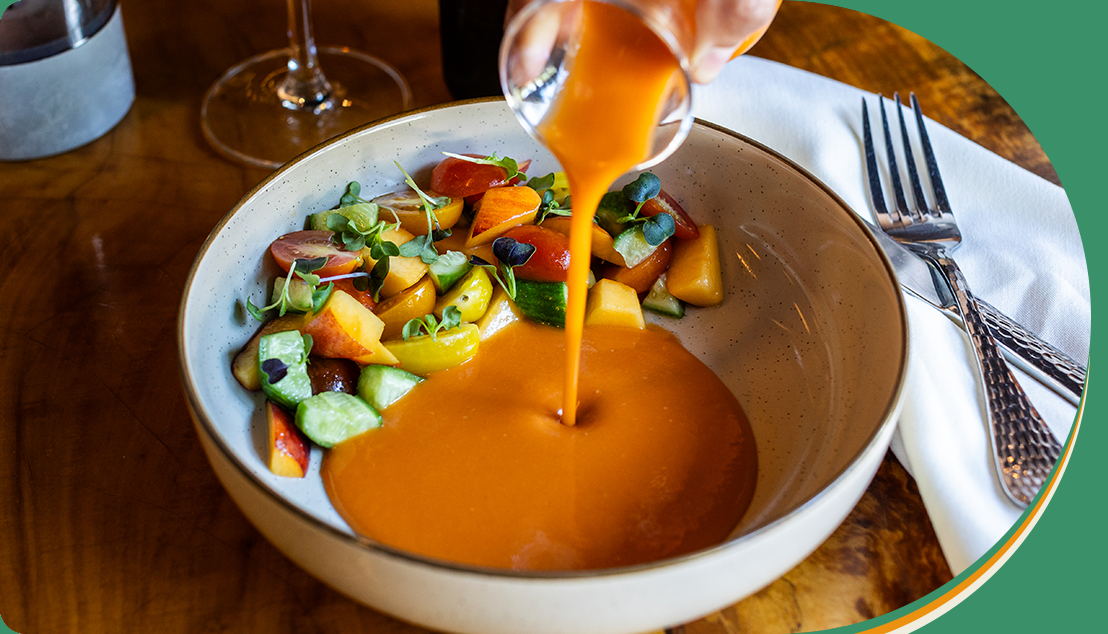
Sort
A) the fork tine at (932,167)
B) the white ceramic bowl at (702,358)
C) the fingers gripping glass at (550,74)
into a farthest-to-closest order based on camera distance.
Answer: the fork tine at (932,167) < the fingers gripping glass at (550,74) < the white ceramic bowl at (702,358)

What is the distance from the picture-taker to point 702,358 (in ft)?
5.49

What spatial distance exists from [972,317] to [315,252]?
1.12m

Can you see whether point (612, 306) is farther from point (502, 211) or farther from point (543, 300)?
point (502, 211)

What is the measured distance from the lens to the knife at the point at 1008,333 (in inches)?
62.7

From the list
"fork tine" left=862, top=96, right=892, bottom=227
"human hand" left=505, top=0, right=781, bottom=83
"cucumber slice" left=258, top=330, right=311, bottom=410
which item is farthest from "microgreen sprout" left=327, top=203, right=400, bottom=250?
"fork tine" left=862, top=96, right=892, bottom=227

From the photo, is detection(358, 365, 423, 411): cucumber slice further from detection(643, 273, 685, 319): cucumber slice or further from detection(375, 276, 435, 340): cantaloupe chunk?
detection(643, 273, 685, 319): cucumber slice

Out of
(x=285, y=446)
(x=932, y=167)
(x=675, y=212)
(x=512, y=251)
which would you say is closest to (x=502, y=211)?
(x=512, y=251)

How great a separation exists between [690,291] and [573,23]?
1.76 feet

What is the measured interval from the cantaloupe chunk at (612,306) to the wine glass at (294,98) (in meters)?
0.75

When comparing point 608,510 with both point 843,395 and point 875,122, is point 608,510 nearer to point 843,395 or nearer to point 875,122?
point 843,395

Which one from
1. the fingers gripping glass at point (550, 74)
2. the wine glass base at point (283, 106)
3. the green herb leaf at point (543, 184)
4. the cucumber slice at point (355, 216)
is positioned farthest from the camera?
the wine glass base at point (283, 106)

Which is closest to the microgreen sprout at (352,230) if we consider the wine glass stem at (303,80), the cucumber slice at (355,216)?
the cucumber slice at (355,216)

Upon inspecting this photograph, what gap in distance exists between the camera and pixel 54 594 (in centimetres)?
130

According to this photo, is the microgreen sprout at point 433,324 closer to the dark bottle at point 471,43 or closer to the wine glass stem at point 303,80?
the dark bottle at point 471,43
